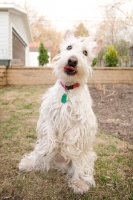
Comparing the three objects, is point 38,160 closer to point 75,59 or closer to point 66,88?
point 66,88

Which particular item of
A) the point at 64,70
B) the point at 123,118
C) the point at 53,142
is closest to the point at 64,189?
the point at 53,142

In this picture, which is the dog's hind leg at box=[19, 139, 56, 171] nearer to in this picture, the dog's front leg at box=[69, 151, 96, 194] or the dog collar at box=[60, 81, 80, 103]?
the dog's front leg at box=[69, 151, 96, 194]

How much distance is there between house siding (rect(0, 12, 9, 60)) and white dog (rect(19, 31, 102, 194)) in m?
9.59

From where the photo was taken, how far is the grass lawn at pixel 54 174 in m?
2.39

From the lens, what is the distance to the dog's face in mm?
2342

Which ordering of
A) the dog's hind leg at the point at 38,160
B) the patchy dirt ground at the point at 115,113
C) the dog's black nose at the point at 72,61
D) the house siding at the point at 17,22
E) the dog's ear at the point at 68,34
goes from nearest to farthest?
the dog's black nose at the point at 72,61
the dog's hind leg at the point at 38,160
the dog's ear at the point at 68,34
the patchy dirt ground at the point at 115,113
the house siding at the point at 17,22

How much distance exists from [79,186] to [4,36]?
10.5m

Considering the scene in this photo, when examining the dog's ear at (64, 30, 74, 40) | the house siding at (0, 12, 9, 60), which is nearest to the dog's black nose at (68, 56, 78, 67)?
the dog's ear at (64, 30, 74, 40)

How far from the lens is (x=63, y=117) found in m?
2.41

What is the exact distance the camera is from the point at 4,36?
11602 mm

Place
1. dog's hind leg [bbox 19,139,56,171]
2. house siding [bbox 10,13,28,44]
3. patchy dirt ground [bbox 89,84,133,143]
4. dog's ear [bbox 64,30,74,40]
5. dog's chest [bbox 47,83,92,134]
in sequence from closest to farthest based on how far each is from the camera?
dog's chest [bbox 47,83,92,134]
dog's hind leg [bbox 19,139,56,171]
dog's ear [bbox 64,30,74,40]
patchy dirt ground [bbox 89,84,133,143]
house siding [bbox 10,13,28,44]

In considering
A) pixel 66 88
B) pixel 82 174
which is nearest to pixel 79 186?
pixel 82 174

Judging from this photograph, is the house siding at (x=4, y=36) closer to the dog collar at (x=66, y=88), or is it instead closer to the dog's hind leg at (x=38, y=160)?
the dog's hind leg at (x=38, y=160)

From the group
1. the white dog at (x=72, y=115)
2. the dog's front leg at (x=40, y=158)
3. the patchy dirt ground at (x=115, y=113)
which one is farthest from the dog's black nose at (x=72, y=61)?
the patchy dirt ground at (x=115, y=113)
